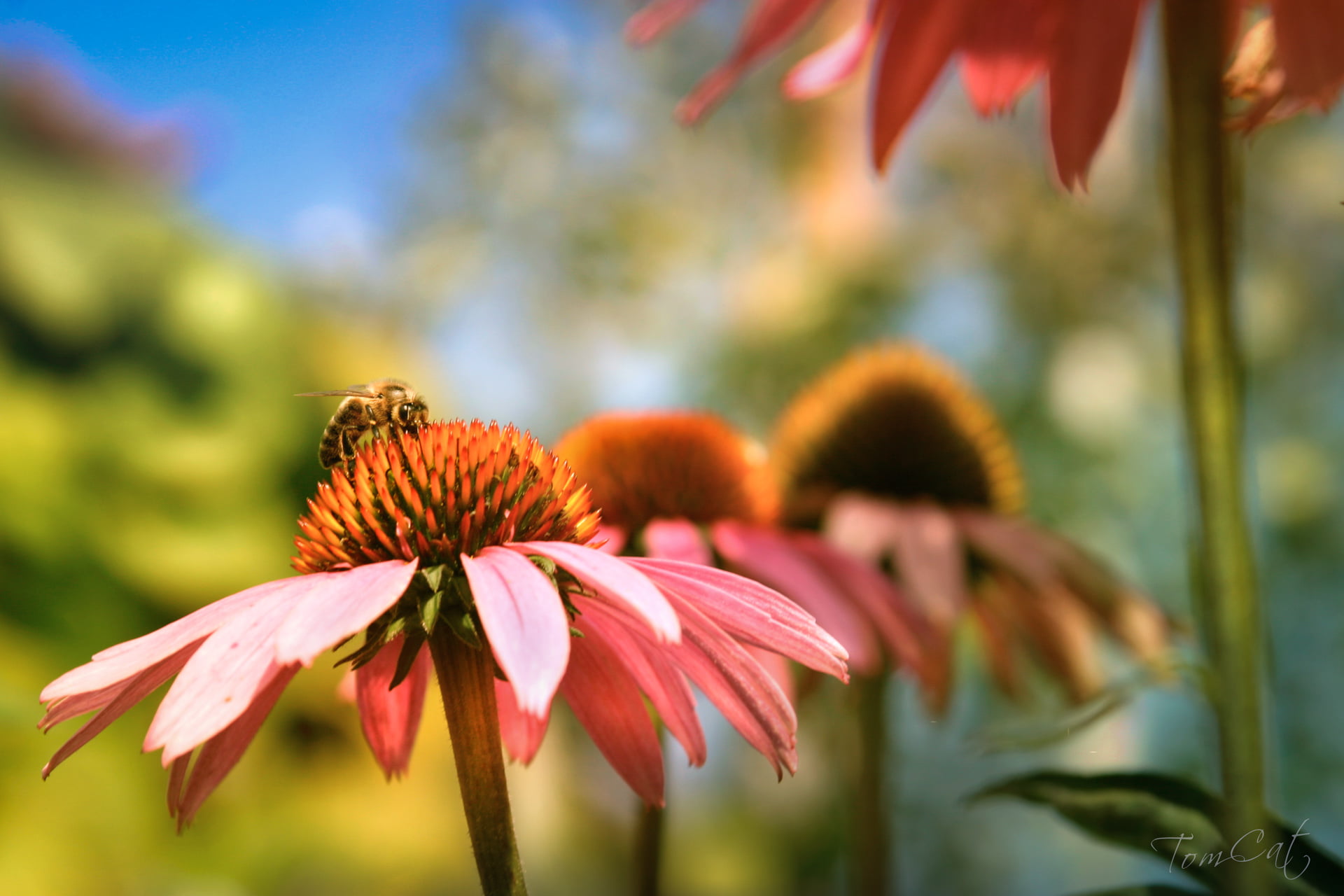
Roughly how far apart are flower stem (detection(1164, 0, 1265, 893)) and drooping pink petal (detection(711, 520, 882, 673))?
14cm

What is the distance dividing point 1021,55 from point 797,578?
0.19 meters

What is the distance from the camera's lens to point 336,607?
20 centimetres

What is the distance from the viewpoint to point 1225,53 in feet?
0.78

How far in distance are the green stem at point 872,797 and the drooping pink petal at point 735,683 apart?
0.81 ft

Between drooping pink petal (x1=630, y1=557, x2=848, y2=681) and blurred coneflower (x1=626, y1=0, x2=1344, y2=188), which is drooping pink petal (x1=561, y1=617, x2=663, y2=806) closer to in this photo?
drooping pink petal (x1=630, y1=557, x2=848, y2=681)

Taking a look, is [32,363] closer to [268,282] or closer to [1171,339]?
[268,282]

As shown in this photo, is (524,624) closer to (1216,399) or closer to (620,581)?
(620,581)

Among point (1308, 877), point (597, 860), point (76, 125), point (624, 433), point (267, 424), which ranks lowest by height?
point (597, 860)

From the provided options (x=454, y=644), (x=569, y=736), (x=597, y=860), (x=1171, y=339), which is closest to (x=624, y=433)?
(x=454, y=644)

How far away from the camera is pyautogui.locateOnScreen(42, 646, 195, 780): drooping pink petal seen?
0.66 feet

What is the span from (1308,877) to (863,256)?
1.15 m

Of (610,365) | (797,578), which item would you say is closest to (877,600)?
(797,578)

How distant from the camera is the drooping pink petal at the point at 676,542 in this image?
0.37 m

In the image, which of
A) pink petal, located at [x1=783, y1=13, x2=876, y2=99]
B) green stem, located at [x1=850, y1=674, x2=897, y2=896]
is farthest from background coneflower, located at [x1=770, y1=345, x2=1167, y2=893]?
pink petal, located at [x1=783, y1=13, x2=876, y2=99]
